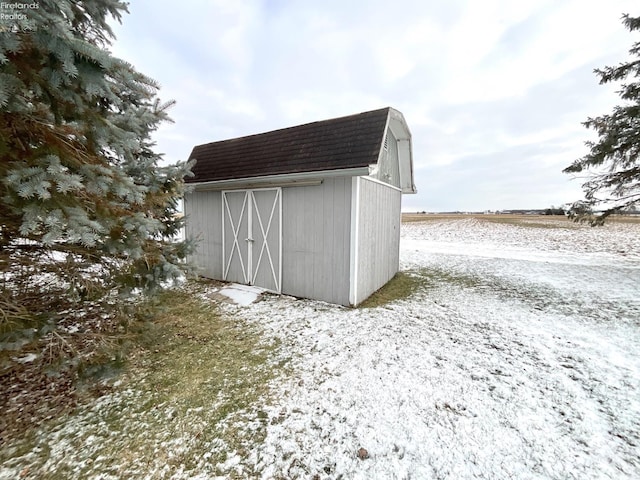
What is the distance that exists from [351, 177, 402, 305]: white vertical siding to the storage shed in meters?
0.03

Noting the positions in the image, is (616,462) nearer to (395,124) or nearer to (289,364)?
(289,364)

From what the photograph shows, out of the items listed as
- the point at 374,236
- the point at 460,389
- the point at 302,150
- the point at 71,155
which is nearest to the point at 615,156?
the point at 374,236

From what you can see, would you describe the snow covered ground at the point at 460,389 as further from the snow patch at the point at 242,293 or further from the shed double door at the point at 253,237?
the shed double door at the point at 253,237

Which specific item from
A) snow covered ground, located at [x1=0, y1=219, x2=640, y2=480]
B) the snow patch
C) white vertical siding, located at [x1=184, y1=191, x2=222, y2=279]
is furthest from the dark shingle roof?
snow covered ground, located at [x1=0, y1=219, x2=640, y2=480]

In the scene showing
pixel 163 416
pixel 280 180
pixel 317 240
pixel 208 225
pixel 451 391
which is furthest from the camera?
pixel 208 225

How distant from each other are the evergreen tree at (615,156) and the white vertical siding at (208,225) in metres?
12.6

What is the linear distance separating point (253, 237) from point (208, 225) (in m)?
1.90

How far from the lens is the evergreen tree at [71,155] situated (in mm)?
1578

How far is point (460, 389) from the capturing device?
2.89 m

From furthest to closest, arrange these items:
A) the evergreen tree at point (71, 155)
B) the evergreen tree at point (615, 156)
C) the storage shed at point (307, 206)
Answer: the evergreen tree at point (615, 156)
the storage shed at point (307, 206)
the evergreen tree at point (71, 155)

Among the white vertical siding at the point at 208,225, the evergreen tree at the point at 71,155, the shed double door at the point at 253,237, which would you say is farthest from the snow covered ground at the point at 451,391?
the white vertical siding at the point at 208,225

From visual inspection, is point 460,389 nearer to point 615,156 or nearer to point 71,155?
point 71,155

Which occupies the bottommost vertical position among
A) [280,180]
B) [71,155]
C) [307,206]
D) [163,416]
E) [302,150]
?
[163,416]

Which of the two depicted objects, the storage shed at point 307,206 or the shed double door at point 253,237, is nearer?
A: the storage shed at point 307,206
